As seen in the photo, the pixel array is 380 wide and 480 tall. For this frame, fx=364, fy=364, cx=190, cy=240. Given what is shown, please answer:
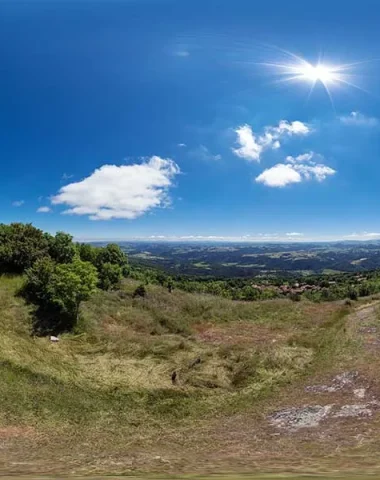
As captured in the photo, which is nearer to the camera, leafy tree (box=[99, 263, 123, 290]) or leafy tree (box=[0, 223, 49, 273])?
leafy tree (box=[0, 223, 49, 273])

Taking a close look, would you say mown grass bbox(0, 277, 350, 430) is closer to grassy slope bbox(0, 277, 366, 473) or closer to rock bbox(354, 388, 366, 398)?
grassy slope bbox(0, 277, 366, 473)

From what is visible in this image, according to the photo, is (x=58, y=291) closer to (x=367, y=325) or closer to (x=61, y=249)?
(x=61, y=249)

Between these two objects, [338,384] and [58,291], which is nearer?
[338,384]

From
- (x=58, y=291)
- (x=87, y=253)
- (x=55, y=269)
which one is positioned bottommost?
(x=58, y=291)

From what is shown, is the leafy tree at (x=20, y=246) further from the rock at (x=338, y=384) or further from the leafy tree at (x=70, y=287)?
the rock at (x=338, y=384)

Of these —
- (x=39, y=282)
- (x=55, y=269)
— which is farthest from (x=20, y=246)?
(x=55, y=269)

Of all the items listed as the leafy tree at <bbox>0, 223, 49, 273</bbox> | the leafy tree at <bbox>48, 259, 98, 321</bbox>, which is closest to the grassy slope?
the leafy tree at <bbox>48, 259, 98, 321</bbox>
